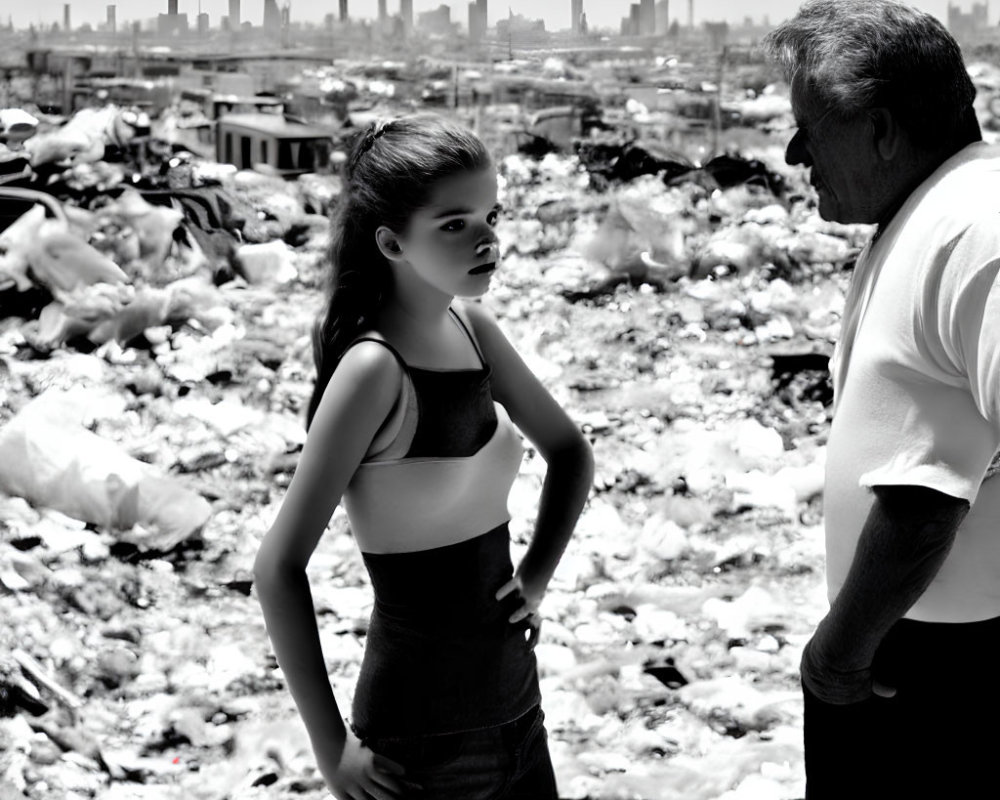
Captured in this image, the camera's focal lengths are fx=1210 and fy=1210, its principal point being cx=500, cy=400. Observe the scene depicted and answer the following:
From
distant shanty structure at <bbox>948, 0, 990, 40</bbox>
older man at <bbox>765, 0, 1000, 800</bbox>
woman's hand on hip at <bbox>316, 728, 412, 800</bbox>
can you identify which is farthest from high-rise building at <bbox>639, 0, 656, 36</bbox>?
woman's hand on hip at <bbox>316, 728, 412, 800</bbox>

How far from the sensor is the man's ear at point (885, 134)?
969mm

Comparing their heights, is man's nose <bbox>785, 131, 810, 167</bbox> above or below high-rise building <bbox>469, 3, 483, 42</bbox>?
below

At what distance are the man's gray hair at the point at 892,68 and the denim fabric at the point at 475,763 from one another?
0.62 meters

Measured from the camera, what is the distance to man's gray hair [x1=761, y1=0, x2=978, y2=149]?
96 centimetres

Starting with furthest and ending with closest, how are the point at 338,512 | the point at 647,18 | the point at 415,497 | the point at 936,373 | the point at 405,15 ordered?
the point at 647,18, the point at 405,15, the point at 338,512, the point at 415,497, the point at 936,373

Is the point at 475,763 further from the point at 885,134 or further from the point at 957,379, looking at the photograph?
the point at 885,134

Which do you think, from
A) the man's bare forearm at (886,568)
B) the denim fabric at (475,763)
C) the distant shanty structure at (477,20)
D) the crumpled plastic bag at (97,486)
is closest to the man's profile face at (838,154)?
the man's bare forearm at (886,568)

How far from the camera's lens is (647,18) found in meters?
5.47

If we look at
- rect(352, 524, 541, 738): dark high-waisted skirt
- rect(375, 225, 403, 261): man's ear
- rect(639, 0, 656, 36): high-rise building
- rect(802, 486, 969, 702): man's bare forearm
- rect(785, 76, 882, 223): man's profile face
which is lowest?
rect(352, 524, 541, 738): dark high-waisted skirt

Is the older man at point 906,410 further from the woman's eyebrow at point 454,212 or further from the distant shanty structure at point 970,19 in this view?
the distant shanty structure at point 970,19

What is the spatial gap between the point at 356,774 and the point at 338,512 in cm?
215

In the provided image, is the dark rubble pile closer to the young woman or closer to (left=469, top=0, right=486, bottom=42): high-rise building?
(left=469, top=0, right=486, bottom=42): high-rise building

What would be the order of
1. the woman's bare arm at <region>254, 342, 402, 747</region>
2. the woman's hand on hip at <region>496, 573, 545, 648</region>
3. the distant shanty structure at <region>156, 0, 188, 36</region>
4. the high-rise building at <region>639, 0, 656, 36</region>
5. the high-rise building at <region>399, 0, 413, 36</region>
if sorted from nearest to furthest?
the woman's bare arm at <region>254, 342, 402, 747</region> < the woman's hand on hip at <region>496, 573, 545, 648</region> < the distant shanty structure at <region>156, 0, 188, 36</region> < the high-rise building at <region>399, 0, 413, 36</region> < the high-rise building at <region>639, 0, 656, 36</region>

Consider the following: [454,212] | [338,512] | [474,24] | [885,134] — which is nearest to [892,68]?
[885,134]
